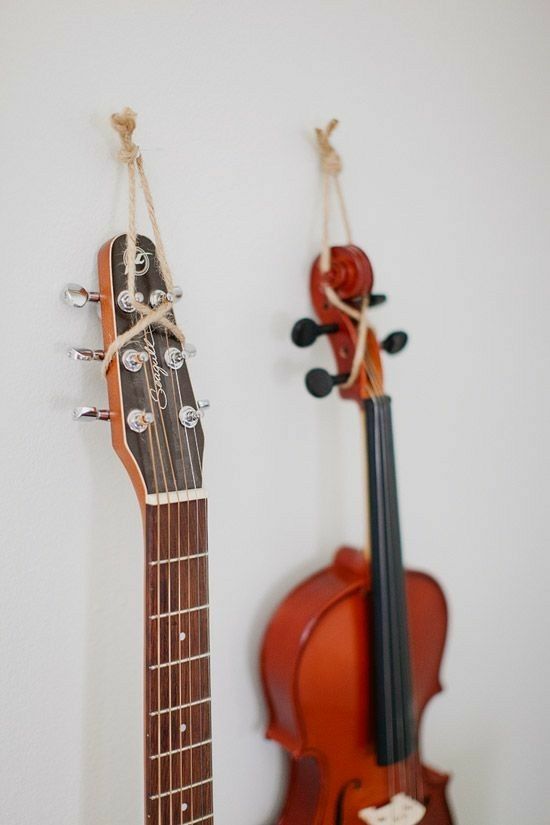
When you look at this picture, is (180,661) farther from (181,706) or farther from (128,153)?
(128,153)

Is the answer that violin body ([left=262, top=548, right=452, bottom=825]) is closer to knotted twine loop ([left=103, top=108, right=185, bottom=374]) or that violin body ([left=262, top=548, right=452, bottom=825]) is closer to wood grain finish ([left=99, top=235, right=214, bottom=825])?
wood grain finish ([left=99, top=235, right=214, bottom=825])

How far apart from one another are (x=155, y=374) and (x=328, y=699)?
1.77 feet

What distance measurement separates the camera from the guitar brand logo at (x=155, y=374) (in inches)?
33.6

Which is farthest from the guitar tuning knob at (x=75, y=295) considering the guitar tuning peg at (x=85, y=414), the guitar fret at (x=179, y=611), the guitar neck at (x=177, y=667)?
the guitar fret at (x=179, y=611)

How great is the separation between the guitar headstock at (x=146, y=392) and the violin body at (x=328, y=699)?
31 cm

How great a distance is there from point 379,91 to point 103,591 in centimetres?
93

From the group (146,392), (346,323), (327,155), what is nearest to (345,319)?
(346,323)

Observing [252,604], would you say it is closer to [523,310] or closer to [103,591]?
[103,591]

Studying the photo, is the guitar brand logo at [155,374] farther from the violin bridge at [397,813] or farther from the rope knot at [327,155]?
the violin bridge at [397,813]

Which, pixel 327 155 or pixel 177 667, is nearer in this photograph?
pixel 177 667

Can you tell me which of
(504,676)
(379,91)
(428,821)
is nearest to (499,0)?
(379,91)

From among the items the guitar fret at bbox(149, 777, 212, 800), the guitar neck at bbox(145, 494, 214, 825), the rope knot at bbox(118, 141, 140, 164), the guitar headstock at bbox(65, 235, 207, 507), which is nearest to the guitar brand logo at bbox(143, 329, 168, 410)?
the guitar headstock at bbox(65, 235, 207, 507)

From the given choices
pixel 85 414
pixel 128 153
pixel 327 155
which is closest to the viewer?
pixel 85 414

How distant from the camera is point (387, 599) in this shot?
1038mm
